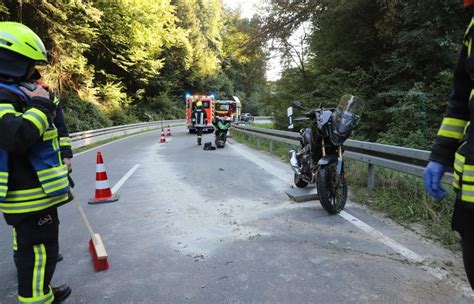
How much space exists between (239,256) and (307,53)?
15.9 m

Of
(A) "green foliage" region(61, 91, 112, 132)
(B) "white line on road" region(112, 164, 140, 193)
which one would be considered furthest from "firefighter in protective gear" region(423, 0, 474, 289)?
(A) "green foliage" region(61, 91, 112, 132)

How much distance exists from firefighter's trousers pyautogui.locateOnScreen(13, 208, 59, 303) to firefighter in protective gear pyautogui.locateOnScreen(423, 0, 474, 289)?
8.35ft

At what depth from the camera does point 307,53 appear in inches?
712

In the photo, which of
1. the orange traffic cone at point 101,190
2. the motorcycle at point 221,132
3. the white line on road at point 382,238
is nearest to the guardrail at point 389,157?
the white line on road at point 382,238

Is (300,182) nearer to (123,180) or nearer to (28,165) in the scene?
(123,180)

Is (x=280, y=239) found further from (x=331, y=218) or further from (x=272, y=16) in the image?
(x=272, y=16)

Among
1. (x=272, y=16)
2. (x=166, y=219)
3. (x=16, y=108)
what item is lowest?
(x=166, y=219)

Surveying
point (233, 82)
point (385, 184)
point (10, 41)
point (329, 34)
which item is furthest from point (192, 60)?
point (10, 41)

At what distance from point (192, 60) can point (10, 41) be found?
Answer: 150 ft

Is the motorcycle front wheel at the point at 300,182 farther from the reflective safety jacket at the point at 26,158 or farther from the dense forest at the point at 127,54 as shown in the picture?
the dense forest at the point at 127,54

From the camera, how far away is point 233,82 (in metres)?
62.3

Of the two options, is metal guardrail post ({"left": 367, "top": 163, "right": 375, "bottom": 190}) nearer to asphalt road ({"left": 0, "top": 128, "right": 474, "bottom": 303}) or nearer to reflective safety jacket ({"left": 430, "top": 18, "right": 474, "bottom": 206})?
asphalt road ({"left": 0, "top": 128, "right": 474, "bottom": 303})

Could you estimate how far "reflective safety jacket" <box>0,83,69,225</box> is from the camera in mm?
2322

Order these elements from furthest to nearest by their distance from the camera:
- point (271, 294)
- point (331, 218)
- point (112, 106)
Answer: point (112, 106) → point (331, 218) → point (271, 294)
